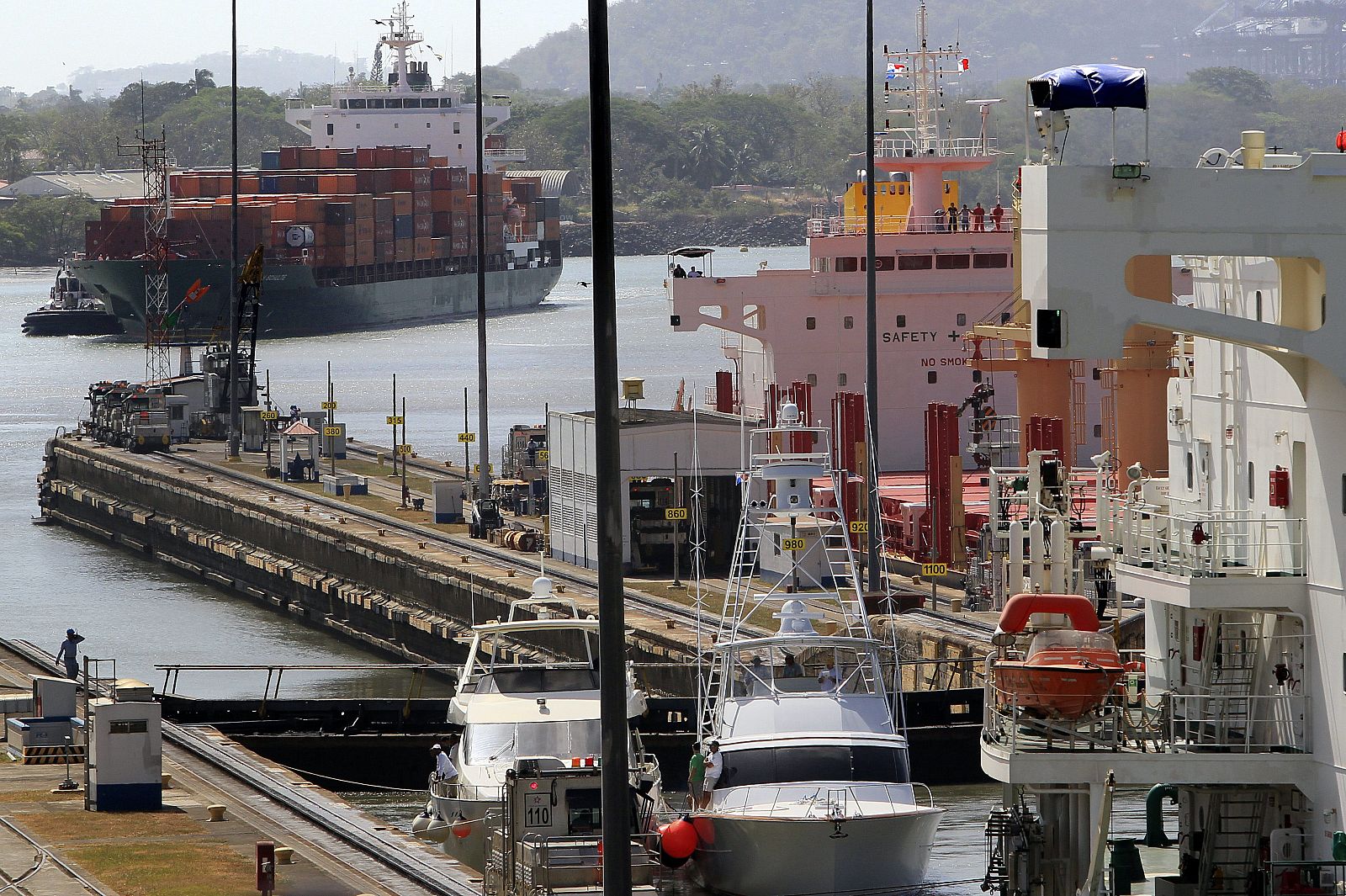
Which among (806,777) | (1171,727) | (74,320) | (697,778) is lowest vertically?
(697,778)

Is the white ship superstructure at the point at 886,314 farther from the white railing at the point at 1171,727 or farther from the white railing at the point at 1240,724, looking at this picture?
the white railing at the point at 1240,724

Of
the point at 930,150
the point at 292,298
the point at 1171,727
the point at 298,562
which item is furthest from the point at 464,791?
the point at 292,298

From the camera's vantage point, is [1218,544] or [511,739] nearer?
[1218,544]

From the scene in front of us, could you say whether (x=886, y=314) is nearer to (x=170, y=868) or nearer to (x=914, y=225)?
(x=914, y=225)

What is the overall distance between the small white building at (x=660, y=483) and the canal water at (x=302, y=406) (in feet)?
7.12

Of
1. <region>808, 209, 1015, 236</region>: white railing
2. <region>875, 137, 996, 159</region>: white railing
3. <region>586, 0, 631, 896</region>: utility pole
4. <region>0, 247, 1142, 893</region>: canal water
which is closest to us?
Result: <region>586, 0, 631, 896</region>: utility pole

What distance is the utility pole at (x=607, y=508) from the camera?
31.6 feet

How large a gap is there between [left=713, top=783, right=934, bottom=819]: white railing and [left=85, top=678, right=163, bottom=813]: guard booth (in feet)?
16.6

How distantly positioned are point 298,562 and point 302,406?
4797 centimetres

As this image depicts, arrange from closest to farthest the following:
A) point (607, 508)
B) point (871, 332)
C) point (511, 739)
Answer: point (607, 508)
point (511, 739)
point (871, 332)

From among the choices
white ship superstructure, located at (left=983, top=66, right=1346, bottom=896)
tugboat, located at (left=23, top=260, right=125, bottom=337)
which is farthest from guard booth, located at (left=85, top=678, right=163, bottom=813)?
tugboat, located at (left=23, top=260, right=125, bottom=337)

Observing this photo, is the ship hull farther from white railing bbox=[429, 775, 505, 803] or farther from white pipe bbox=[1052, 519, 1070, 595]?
white pipe bbox=[1052, 519, 1070, 595]

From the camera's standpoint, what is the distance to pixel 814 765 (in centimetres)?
1992

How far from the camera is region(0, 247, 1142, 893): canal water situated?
3878cm
